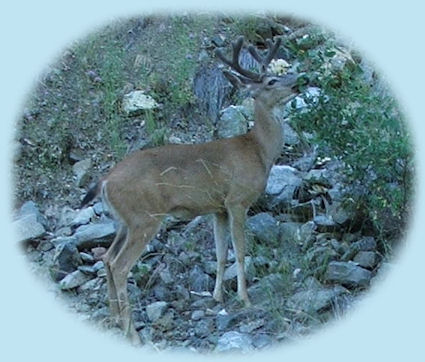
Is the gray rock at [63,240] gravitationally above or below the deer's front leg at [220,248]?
below

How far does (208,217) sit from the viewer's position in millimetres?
10266

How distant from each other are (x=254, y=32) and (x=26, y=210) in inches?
182

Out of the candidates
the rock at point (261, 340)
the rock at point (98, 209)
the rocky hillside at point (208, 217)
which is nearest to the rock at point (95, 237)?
the rocky hillside at point (208, 217)

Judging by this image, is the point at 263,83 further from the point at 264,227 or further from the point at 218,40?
the point at 218,40

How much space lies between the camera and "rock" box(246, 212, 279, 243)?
9.48 m

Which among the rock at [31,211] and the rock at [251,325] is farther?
the rock at [31,211]

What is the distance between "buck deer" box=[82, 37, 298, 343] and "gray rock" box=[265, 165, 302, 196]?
76 centimetres

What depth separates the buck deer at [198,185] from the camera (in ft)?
27.8

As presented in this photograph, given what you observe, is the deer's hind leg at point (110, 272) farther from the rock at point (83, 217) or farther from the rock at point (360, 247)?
the rock at point (360, 247)

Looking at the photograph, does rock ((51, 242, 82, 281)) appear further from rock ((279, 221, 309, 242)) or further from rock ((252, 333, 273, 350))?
rock ((252, 333, 273, 350))

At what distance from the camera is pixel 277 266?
8922 mm

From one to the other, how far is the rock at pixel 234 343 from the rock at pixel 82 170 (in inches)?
153

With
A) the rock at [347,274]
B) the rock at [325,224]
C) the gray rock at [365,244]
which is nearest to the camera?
the rock at [347,274]

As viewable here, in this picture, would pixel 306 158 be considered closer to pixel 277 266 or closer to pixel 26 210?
pixel 277 266
